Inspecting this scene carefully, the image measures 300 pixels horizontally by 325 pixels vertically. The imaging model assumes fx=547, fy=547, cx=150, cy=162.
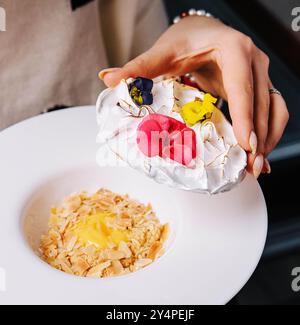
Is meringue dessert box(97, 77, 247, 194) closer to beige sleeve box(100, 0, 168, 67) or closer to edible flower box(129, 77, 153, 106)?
edible flower box(129, 77, 153, 106)

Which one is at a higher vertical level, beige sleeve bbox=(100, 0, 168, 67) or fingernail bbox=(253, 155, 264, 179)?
beige sleeve bbox=(100, 0, 168, 67)

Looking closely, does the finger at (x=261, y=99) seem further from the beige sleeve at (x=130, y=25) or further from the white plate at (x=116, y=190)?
the beige sleeve at (x=130, y=25)

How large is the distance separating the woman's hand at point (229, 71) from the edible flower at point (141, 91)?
34 mm

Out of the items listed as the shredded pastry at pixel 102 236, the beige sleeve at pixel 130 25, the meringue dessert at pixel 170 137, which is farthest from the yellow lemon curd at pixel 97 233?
the beige sleeve at pixel 130 25

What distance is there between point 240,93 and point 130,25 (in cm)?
41

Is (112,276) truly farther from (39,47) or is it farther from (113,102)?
(39,47)

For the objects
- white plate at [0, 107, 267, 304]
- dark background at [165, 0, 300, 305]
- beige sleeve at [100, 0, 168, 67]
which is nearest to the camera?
white plate at [0, 107, 267, 304]

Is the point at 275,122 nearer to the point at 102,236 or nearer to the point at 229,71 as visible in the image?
the point at 229,71

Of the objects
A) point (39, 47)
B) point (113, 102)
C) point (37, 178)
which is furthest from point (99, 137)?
point (39, 47)

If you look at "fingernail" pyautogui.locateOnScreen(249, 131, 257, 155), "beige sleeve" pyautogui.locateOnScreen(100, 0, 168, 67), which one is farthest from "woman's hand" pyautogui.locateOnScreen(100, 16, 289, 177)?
"beige sleeve" pyautogui.locateOnScreen(100, 0, 168, 67)

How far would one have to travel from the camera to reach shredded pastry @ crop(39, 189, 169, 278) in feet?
2.49

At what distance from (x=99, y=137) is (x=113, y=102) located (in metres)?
0.06

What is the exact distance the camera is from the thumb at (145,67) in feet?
2.63

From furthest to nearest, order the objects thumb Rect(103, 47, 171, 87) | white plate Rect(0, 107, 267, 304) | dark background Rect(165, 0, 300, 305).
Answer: dark background Rect(165, 0, 300, 305)
thumb Rect(103, 47, 171, 87)
white plate Rect(0, 107, 267, 304)
